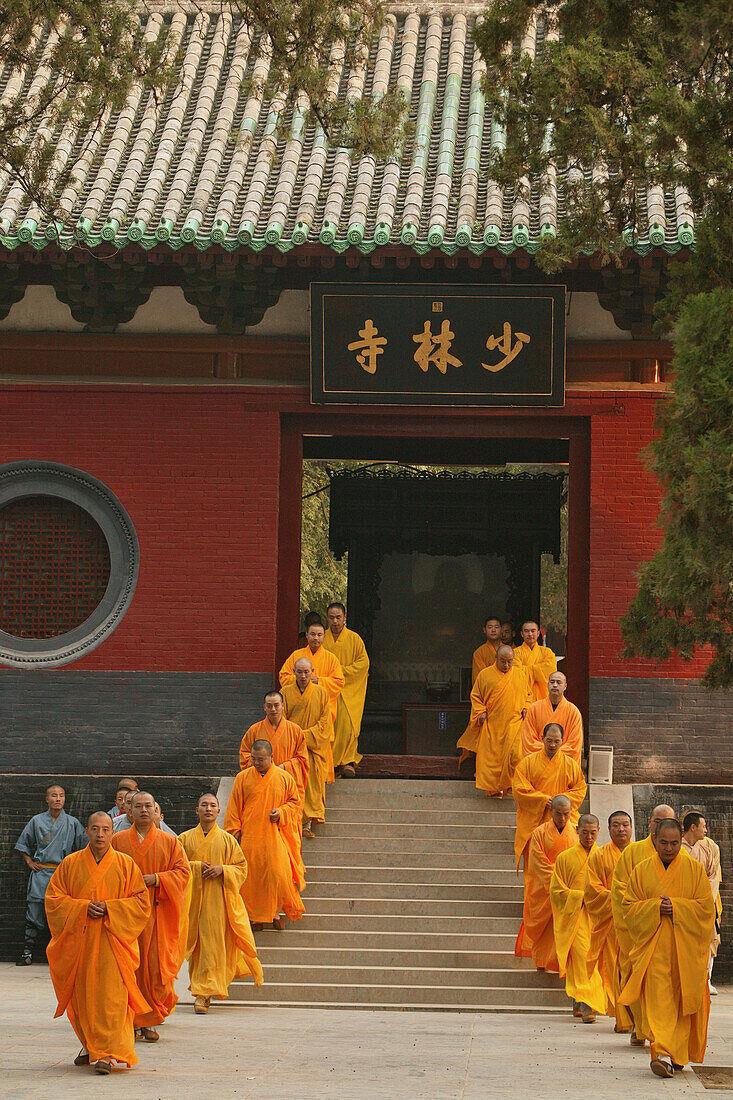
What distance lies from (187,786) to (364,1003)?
2.89 metres

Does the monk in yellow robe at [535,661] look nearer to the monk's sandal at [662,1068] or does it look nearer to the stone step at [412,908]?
the stone step at [412,908]

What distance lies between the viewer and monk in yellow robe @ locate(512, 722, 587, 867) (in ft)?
37.1

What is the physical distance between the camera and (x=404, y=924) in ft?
36.3

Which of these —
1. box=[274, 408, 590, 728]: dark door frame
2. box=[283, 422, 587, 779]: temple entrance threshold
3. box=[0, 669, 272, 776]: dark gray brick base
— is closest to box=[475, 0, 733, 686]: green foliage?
box=[274, 408, 590, 728]: dark door frame

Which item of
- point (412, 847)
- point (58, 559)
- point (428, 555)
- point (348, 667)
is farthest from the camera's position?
point (428, 555)

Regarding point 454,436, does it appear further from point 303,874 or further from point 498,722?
point 303,874

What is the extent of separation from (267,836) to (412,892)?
1309mm

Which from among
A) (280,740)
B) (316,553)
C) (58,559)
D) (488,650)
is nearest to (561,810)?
(280,740)

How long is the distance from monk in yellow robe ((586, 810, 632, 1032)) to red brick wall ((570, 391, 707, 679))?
2.98m

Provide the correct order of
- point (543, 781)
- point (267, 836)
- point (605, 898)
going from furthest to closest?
point (543, 781) → point (267, 836) → point (605, 898)

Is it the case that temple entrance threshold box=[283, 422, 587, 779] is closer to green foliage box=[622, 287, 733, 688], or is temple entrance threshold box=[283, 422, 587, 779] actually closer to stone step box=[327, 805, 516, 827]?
stone step box=[327, 805, 516, 827]

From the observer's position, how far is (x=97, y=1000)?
8.09 meters

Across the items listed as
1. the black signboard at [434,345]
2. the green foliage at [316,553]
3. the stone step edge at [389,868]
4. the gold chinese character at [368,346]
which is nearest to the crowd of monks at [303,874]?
the stone step edge at [389,868]

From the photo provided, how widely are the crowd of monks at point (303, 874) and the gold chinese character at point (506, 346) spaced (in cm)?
252
